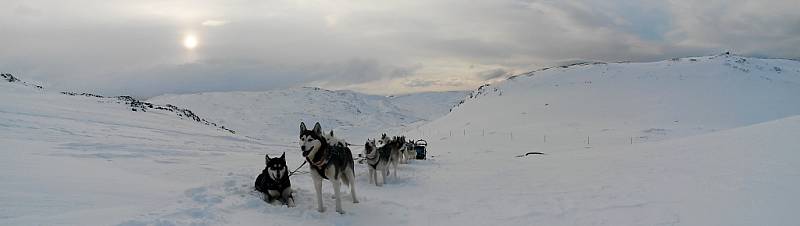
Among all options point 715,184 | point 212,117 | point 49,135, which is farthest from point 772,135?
point 212,117

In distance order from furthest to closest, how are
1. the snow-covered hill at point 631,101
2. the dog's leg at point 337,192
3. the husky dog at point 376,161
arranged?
the snow-covered hill at point 631,101, the husky dog at point 376,161, the dog's leg at point 337,192

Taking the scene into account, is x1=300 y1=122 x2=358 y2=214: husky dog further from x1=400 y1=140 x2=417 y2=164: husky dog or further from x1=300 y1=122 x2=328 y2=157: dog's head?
x1=400 y1=140 x2=417 y2=164: husky dog

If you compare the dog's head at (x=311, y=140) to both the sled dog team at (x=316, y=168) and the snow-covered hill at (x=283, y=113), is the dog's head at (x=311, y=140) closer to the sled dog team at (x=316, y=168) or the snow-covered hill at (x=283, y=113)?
the sled dog team at (x=316, y=168)

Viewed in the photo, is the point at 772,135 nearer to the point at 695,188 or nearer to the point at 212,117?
the point at 695,188

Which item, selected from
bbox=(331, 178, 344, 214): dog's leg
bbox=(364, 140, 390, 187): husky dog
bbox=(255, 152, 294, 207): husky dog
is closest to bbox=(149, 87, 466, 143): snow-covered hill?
bbox=(364, 140, 390, 187): husky dog

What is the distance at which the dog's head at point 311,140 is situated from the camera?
7.73 meters

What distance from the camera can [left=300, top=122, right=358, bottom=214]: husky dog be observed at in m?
7.80

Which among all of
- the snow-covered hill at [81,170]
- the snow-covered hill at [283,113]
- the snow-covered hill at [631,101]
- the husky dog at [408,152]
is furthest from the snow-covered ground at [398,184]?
the snow-covered hill at [283,113]

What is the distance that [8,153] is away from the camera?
8320 mm

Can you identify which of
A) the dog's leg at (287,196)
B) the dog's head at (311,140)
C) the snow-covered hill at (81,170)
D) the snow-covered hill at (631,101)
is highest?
the snow-covered hill at (631,101)

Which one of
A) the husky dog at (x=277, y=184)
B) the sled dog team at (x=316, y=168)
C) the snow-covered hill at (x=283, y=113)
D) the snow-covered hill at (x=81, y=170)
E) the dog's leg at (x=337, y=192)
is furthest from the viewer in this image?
the snow-covered hill at (x=283, y=113)

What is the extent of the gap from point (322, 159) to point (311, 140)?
1.35 ft

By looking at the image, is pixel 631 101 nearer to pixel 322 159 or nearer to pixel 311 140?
pixel 322 159

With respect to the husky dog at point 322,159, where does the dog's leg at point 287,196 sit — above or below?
below
